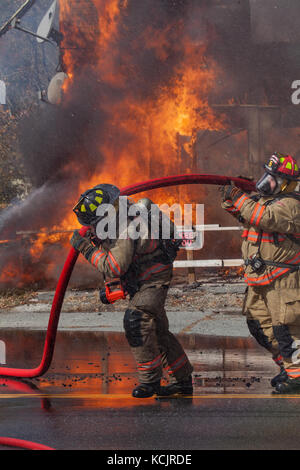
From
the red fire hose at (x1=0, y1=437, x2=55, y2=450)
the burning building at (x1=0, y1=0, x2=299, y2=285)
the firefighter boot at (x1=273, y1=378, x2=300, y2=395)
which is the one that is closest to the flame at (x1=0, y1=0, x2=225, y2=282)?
the burning building at (x1=0, y1=0, x2=299, y2=285)

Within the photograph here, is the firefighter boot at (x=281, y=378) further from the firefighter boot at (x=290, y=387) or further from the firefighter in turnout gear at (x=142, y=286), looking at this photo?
the firefighter in turnout gear at (x=142, y=286)

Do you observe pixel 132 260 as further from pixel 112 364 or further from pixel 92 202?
pixel 112 364

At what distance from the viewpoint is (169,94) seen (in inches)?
607

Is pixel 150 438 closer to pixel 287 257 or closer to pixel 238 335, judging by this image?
pixel 287 257

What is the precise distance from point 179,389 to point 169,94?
10.9 meters

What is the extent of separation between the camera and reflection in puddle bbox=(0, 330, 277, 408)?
18.1 feet

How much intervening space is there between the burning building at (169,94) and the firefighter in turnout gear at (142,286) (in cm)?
945

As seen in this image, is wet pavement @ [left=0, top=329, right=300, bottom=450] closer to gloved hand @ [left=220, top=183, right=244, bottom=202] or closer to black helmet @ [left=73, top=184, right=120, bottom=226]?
black helmet @ [left=73, top=184, right=120, bottom=226]

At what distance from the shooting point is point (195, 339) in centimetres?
772

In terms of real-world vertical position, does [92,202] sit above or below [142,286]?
above

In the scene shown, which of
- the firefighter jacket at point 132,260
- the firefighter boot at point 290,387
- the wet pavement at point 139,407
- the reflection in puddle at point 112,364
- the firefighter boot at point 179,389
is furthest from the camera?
the reflection in puddle at point 112,364


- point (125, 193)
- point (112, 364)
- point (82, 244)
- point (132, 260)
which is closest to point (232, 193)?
point (125, 193)

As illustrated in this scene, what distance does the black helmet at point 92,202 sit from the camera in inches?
201

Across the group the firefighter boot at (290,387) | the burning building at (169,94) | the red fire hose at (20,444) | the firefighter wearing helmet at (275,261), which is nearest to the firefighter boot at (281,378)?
the firefighter wearing helmet at (275,261)
